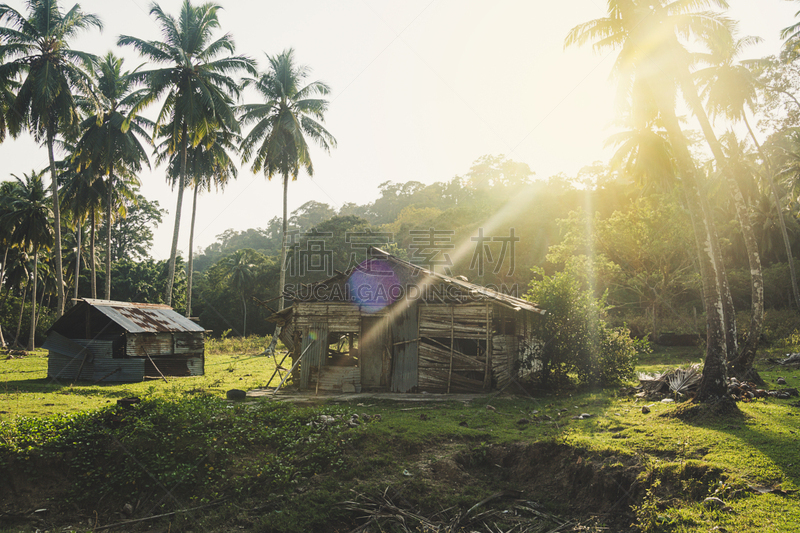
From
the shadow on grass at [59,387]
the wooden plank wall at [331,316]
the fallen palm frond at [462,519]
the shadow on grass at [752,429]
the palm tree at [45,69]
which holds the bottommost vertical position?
the fallen palm frond at [462,519]

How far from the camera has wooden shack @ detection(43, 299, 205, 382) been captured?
1512 cm

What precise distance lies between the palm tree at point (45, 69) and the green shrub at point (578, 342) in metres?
23.9

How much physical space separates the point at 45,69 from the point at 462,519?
25.8 metres

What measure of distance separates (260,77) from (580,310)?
2262 cm

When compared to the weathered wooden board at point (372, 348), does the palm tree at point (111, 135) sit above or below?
above

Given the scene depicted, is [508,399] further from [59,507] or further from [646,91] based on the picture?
[59,507]

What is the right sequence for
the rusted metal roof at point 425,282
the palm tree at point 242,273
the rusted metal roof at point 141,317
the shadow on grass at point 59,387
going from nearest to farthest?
the shadow on grass at point 59,387 < the rusted metal roof at point 425,282 < the rusted metal roof at point 141,317 < the palm tree at point 242,273

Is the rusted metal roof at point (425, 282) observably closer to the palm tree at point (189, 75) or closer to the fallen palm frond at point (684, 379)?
the fallen palm frond at point (684, 379)

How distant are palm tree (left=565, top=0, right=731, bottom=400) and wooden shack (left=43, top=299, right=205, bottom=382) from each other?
54.9 ft

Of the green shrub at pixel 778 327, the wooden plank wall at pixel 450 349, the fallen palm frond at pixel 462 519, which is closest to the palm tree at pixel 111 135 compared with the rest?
the wooden plank wall at pixel 450 349

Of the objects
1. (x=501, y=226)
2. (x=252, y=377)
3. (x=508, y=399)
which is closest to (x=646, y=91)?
(x=508, y=399)

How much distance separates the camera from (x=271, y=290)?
4369 cm

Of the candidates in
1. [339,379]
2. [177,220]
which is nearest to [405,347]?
[339,379]

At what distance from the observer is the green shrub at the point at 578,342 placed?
13.2 meters
